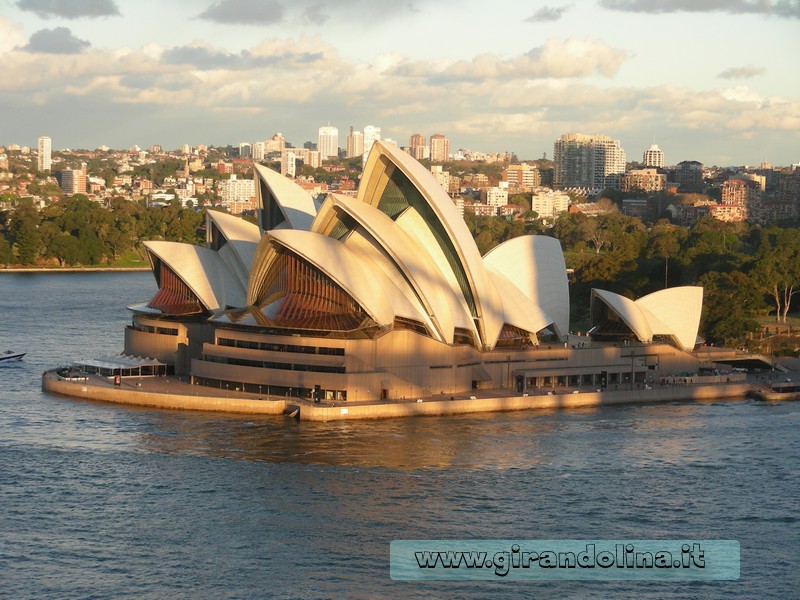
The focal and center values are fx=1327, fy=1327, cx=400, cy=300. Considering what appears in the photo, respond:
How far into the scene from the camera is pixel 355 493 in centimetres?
2889

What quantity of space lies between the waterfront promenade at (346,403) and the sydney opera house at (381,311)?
2.74ft

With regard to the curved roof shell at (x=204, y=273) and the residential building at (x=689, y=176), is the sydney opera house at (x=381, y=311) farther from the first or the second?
the residential building at (x=689, y=176)

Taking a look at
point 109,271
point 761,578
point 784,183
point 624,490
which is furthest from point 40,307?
point 784,183

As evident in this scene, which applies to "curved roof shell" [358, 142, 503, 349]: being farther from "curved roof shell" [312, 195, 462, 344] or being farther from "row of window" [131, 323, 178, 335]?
"row of window" [131, 323, 178, 335]

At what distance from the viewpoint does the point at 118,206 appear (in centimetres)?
11375

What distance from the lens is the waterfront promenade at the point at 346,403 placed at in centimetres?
3734

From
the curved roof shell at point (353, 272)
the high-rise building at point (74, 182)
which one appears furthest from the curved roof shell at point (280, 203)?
the high-rise building at point (74, 182)

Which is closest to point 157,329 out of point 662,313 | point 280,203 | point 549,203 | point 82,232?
point 280,203

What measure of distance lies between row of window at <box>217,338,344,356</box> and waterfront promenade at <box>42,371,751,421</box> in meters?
1.47

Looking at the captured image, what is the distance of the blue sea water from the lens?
923 inches

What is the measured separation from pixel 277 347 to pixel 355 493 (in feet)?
36.2

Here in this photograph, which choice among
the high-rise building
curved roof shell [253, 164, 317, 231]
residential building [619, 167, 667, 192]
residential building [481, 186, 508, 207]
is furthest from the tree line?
the high-rise building

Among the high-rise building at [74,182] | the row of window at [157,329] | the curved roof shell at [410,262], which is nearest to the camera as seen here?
the curved roof shell at [410,262]

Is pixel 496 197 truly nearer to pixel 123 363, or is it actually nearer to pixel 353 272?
pixel 123 363
